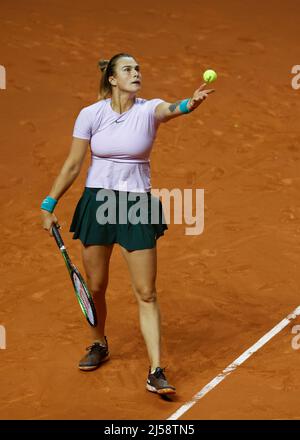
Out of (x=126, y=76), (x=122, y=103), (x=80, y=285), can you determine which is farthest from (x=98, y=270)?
(x=126, y=76)

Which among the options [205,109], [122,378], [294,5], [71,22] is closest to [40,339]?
[122,378]

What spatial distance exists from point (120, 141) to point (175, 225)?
3.46m

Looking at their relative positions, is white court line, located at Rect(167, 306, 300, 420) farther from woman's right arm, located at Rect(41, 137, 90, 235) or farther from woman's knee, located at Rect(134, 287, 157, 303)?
woman's right arm, located at Rect(41, 137, 90, 235)

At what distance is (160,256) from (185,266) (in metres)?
0.37


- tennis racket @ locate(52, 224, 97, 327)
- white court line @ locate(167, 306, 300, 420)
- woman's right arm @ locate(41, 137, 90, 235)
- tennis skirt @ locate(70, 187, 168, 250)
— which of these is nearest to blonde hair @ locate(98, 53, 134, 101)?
woman's right arm @ locate(41, 137, 90, 235)

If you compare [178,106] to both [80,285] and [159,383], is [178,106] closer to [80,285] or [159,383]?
[80,285]

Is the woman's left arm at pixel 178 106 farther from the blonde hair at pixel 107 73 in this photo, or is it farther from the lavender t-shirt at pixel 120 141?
the blonde hair at pixel 107 73

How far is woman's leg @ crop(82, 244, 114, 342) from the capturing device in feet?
26.3

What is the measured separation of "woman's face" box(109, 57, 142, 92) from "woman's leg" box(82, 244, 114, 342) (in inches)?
44.9

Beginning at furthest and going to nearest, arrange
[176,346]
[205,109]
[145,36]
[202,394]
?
1. [145,36]
2. [205,109]
3. [176,346]
4. [202,394]

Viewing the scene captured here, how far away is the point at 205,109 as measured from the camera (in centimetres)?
Answer: 1336

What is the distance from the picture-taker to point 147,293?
25.7ft

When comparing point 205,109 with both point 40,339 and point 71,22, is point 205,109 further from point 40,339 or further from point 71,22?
point 40,339

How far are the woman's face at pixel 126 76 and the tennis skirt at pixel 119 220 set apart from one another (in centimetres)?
73
